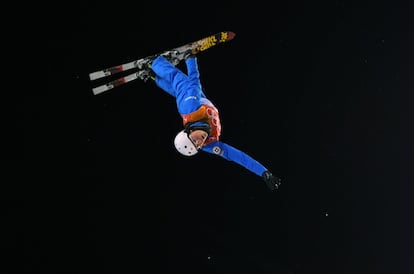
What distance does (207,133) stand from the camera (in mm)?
4316

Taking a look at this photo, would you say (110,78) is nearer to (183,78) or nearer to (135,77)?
(135,77)

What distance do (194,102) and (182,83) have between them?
262 millimetres

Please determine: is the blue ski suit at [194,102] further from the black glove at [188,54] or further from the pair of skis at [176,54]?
the pair of skis at [176,54]

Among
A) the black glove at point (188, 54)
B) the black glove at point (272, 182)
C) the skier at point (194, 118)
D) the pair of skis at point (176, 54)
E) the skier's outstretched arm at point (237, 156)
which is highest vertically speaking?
the pair of skis at point (176, 54)

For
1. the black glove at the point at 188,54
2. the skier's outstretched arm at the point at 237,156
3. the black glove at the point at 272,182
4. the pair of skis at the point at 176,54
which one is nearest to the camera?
the black glove at the point at 272,182

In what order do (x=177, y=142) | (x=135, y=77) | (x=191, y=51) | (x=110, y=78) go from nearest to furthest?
1. (x=177, y=142)
2. (x=191, y=51)
3. (x=135, y=77)
4. (x=110, y=78)

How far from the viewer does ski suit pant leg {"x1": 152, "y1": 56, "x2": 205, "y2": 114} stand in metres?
4.36

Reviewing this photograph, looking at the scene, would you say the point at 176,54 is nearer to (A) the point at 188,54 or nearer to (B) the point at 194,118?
(A) the point at 188,54

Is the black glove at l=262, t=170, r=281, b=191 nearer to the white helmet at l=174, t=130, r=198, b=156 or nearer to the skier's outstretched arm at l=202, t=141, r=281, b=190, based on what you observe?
Result: the skier's outstretched arm at l=202, t=141, r=281, b=190

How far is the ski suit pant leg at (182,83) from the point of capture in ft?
14.3

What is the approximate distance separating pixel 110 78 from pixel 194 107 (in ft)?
7.20

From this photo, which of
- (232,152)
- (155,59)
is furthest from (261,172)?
(155,59)

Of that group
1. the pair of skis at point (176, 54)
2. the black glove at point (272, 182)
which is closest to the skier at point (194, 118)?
the black glove at point (272, 182)

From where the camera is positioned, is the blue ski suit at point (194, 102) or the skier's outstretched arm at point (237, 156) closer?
the blue ski suit at point (194, 102)
